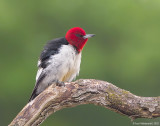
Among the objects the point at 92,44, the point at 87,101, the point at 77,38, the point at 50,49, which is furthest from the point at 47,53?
the point at 92,44

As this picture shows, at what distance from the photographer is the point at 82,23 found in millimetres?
11242

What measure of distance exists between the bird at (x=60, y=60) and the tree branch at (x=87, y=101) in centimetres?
79

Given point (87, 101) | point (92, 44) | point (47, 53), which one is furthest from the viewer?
point (92, 44)

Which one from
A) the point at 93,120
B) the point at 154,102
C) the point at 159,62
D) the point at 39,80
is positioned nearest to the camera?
the point at 154,102

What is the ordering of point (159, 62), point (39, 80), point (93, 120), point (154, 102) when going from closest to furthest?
point (154, 102)
point (39, 80)
point (93, 120)
point (159, 62)

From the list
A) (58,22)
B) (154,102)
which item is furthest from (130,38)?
(154,102)

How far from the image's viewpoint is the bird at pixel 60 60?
5.48 metres

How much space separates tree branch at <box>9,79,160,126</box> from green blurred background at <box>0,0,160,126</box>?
18.4 feet

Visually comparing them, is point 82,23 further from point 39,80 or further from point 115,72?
point 39,80

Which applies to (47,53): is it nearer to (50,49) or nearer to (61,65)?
(50,49)

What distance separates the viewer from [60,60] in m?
5.46

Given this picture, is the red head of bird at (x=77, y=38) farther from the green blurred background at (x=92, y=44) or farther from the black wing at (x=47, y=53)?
the green blurred background at (x=92, y=44)

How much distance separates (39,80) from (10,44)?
19.5 feet

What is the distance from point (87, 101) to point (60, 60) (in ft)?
3.21
